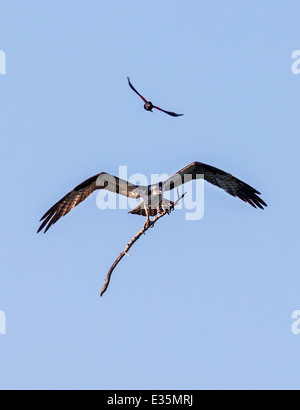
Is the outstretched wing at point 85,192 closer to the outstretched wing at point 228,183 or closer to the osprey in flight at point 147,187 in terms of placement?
the osprey in flight at point 147,187

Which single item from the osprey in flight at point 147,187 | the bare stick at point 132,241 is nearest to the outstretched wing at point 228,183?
the osprey in flight at point 147,187

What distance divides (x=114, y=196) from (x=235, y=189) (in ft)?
8.84

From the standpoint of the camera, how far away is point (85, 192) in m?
22.6

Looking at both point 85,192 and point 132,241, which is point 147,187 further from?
point 132,241

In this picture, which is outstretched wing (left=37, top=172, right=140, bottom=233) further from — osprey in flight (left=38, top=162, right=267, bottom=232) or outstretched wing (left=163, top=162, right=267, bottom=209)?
outstretched wing (left=163, top=162, right=267, bottom=209)

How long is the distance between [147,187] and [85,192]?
1.57 meters

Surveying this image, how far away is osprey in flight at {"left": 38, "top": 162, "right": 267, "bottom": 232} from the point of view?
22125 mm

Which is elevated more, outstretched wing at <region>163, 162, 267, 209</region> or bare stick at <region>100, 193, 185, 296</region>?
outstretched wing at <region>163, 162, 267, 209</region>

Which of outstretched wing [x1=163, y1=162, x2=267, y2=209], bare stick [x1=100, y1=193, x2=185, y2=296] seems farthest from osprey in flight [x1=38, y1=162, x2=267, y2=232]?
bare stick [x1=100, y1=193, x2=185, y2=296]

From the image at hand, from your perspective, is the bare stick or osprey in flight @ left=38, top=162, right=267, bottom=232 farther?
osprey in flight @ left=38, top=162, right=267, bottom=232

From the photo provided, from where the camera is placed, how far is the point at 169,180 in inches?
868
